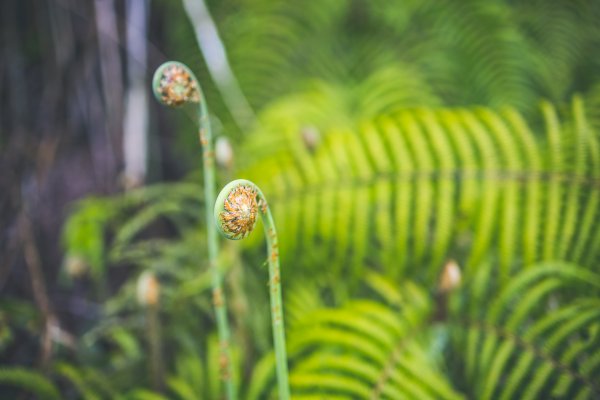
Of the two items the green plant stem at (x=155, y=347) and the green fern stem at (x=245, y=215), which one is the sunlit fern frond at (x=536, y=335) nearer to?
the green fern stem at (x=245, y=215)

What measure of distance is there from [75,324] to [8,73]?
1127mm

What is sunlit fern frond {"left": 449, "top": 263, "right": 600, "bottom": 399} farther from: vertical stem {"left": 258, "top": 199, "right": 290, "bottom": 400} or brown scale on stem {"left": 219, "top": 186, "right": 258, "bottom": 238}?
brown scale on stem {"left": 219, "top": 186, "right": 258, "bottom": 238}

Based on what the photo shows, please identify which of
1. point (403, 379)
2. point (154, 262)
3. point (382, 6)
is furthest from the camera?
point (382, 6)

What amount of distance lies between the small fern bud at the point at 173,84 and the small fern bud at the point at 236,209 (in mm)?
244

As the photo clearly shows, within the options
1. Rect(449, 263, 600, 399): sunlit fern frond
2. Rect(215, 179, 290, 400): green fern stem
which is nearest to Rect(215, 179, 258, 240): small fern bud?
Rect(215, 179, 290, 400): green fern stem

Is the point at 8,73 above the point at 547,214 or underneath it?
above

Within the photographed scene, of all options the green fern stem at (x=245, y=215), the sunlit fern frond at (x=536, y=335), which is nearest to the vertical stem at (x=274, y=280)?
the green fern stem at (x=245, y=215)

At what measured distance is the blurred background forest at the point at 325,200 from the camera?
1.00 meters

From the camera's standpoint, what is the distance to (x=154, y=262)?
1.26 meters

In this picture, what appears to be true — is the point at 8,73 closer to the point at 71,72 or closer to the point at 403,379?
the point at 71,72

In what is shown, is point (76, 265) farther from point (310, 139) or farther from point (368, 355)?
point (368, 355)

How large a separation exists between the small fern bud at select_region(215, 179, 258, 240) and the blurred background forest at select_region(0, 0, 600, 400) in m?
0.38

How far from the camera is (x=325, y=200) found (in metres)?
1.26

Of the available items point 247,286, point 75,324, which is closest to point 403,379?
point 247,286
